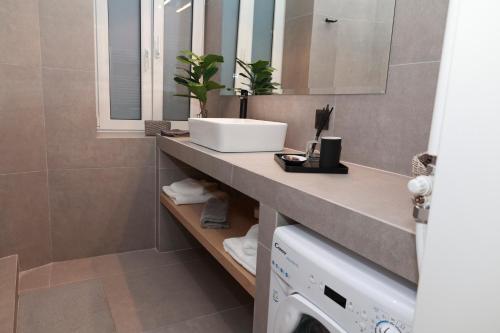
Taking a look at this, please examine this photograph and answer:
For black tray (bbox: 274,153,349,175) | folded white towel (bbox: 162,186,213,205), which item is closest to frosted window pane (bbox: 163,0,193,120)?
folded white towel (bbox: 162,186,213,205)

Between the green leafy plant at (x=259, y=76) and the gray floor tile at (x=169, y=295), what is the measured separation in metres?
Answer: 1.28

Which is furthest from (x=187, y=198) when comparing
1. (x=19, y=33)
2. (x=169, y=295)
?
(x=19, y=33)

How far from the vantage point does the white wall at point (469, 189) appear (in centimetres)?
40

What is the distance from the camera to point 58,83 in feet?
7.07

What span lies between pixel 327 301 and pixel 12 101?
210cm

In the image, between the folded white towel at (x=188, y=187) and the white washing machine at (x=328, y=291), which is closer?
the white washing machine at (x=328, y=291)

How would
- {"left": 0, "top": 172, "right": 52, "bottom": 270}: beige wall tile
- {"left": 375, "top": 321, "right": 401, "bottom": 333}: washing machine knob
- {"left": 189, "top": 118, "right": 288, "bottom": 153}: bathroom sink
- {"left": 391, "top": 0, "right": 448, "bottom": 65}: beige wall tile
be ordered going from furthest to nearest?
{"left": 0, "top": 172, "right": 52, "bottom": 270}: beige wall tile, {"left": 189, "top": 118, "right": 288, "bottom": 153}: bathroom sink, {"left": 391, "top": 0, "right": 448, "bottom": 65}: beige wall tile, {"left": 375, "top": 321, "right": 401, "bottom": 333}: washing machine knob

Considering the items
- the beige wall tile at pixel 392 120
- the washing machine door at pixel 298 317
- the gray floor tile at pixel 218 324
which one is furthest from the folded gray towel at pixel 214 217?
the washing machine door at pixel 298 317

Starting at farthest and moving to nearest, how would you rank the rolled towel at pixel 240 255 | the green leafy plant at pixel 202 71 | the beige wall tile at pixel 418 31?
the green leafy plant at pixel 202 71, the rolled towel at pixel 240 255, the beige wall tile at pixel 418 31

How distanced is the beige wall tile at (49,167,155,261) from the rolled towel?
120 cm

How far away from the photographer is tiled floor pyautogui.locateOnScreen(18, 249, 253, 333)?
A: 5.88 feet

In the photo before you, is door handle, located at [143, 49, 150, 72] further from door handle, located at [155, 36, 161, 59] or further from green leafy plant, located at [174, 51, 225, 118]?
green leafy plant, located at [174, 51, 225, 118]

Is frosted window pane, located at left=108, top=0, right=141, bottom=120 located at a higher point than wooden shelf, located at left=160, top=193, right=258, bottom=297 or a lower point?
higher

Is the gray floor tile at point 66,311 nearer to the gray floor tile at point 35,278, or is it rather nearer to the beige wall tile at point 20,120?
the gray floor tile at point 35,278
